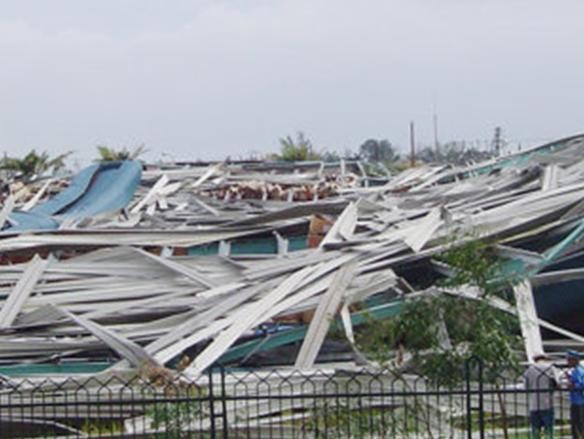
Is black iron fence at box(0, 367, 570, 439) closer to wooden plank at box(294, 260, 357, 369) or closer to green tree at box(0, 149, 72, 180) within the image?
wooden plank at box(294, 260, 357, 369)

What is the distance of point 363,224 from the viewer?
19.9m

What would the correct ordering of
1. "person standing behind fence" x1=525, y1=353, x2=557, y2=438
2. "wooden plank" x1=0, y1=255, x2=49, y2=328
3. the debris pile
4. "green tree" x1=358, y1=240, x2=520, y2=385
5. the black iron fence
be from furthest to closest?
"wooden plank" x1=0, y1=255, x2=49, y2=328, the debris pile, "person standing behind fence" x1=525, y1=353, x2=557, y2=438, the black iron fence, "green tree" x1=358, y1=240, x2=520, y2=385

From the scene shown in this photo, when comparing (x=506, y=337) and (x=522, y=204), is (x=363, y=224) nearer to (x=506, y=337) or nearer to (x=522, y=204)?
(x=522, y=204)

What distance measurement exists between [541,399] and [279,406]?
2.34 m

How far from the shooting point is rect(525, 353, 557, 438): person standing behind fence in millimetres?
10875

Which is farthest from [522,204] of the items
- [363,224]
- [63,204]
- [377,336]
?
[63,204]

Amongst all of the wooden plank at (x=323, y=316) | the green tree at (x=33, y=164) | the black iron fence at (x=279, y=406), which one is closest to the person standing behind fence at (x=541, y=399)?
the black iron fence at (x=279, y=406)

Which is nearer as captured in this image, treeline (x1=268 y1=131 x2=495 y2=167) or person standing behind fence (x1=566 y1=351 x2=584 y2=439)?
person standing behind fence (x1=566 y1=351 x2=584 y2=439)

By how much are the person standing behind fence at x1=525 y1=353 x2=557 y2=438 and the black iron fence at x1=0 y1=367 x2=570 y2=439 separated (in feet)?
0.08

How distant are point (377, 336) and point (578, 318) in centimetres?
714

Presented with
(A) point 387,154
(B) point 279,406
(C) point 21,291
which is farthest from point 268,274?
(A) point 387,154

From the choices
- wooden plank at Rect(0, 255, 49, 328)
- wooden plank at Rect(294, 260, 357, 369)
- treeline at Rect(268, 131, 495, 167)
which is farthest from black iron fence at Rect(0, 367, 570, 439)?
treeline at Rect(268, 131, 495, 167)

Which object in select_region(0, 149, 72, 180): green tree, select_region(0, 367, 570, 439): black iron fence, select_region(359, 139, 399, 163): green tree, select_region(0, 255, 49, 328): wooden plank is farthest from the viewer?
select_region(359, 139, 399, 163): green tree

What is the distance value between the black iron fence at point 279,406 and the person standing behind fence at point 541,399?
0.02 meters
